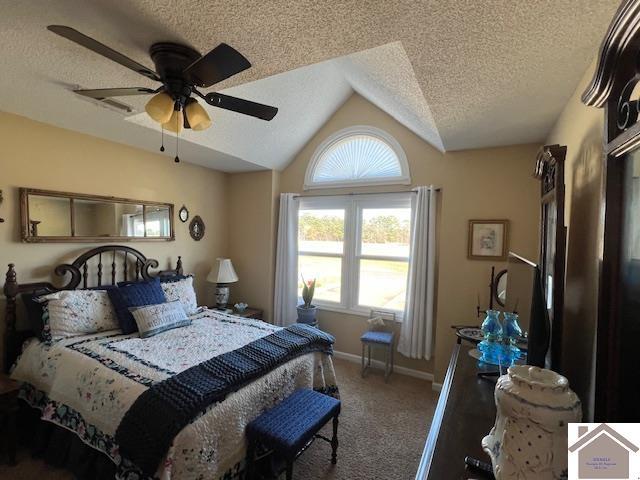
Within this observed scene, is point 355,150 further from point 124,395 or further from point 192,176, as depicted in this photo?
point 124,395

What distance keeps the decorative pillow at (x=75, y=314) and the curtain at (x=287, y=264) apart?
6.14 feet

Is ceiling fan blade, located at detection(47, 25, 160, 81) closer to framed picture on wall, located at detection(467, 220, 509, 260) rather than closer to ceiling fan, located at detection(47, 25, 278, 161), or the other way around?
ceiling fan, located at detection(47, 25, 278, 161)

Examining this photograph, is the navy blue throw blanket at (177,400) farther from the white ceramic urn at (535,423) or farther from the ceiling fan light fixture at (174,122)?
the ceiling fan light fixture at (174,122)

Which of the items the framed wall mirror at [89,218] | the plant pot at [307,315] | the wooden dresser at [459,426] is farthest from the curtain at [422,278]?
the framed wall mirror at [89,218]

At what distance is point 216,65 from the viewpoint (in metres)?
1.29

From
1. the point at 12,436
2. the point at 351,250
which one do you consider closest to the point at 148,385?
the point at 12,436

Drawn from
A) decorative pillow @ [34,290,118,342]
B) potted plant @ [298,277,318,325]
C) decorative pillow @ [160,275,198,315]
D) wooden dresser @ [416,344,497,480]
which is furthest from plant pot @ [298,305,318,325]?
wooden dresser @ [416,344,497,480]

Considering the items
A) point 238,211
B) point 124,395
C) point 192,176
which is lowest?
point 124,395

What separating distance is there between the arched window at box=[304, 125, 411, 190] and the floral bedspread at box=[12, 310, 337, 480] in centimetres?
207

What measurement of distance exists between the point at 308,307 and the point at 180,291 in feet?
4.88

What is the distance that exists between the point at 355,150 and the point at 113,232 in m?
2.80

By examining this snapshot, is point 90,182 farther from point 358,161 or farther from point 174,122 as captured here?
point 358,161

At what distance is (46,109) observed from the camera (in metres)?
2.26

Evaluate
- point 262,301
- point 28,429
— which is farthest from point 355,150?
point 28,429
